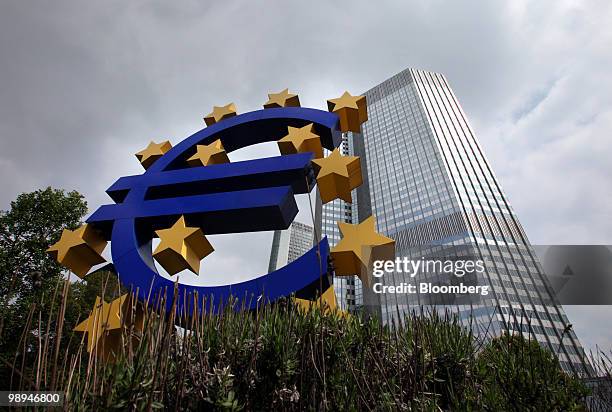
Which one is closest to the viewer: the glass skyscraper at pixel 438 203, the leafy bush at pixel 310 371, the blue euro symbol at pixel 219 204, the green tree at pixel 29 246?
the leafy bush at pixel 310 371

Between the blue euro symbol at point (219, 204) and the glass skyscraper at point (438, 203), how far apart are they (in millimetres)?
32377

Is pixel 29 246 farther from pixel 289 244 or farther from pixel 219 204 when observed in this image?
pixel 289 244

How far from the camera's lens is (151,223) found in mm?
6770

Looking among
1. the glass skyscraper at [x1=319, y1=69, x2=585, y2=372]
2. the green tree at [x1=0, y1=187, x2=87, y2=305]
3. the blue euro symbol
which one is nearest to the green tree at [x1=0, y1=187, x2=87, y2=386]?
the green tree at [x1=0, y1=187, x2=87, y2=305]

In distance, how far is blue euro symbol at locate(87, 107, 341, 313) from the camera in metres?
5.30

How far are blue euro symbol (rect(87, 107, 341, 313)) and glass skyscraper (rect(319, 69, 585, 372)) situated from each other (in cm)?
3238

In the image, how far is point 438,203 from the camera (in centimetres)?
5912

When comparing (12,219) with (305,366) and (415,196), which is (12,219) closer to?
(305,366)

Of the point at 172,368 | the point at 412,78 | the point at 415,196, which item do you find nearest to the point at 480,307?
the point at 415,196

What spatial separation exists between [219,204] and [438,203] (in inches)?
2295

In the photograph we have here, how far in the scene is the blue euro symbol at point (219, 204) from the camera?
530 cm

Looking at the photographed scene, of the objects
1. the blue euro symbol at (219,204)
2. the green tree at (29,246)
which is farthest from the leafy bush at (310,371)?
the green tree at (29,246)

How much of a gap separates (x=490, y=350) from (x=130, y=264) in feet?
18.7

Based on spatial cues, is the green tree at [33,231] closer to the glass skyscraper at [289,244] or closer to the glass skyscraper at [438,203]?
the glass skyscraper at [438,203]
